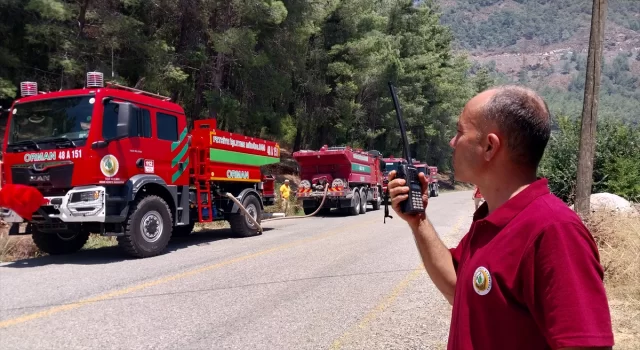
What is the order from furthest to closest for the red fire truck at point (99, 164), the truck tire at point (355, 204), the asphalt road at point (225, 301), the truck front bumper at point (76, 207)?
1. the truck tire at point (355, 204)
2. the red fire truck at point (99, 164)
3. the truck front bumper at point (76, 207)
4. the asphalt road at point (225, 301)

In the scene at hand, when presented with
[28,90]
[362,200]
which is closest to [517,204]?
[28,90]

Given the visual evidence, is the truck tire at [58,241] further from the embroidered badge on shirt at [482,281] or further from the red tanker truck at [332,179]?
the red tanker truck at [332,179]

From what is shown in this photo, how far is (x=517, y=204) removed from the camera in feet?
5.67

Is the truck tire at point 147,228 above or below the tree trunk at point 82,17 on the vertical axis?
below

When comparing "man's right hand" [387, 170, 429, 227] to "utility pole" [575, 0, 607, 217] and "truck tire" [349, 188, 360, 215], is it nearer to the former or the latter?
"utility pole" [575, 0, 607, 217]

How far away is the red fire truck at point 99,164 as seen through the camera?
935cm

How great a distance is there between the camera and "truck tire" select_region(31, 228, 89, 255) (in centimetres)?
1051

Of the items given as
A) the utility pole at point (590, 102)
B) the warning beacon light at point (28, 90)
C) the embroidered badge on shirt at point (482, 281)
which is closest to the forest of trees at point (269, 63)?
the utility pole at point (590, 102)

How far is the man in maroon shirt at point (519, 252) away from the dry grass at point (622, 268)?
383 centimetres

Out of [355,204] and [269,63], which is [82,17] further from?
[355,204]

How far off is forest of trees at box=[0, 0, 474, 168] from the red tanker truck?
4.57 metres

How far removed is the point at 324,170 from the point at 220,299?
639 inches

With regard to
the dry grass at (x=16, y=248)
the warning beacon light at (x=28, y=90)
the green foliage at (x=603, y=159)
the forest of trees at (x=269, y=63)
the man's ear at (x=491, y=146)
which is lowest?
the dry grass at (x=16, y=248)

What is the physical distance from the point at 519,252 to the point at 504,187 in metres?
0.35
